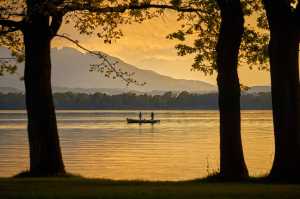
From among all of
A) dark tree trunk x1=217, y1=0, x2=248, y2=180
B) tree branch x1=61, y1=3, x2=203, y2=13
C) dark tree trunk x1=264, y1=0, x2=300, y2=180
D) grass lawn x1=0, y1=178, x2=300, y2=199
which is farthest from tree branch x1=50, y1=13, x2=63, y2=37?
dark tree trunk x1=264, y1=0, x2=300, y2=180

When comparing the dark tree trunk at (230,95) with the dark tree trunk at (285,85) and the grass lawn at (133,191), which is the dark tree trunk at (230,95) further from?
the grass lawn at (133,191)

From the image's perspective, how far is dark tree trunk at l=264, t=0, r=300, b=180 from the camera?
27.5m

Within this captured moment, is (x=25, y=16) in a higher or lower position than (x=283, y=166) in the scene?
higher

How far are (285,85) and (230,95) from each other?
84.8 inches

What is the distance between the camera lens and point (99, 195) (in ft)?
70.4

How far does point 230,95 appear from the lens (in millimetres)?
28719

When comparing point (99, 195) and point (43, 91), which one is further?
point (43, 91)

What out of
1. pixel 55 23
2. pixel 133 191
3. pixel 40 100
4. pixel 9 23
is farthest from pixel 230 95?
pixel 9 23

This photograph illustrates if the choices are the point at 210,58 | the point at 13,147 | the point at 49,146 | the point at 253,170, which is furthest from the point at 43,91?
the point at 13,147

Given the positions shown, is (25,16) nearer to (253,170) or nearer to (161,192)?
(161,192)

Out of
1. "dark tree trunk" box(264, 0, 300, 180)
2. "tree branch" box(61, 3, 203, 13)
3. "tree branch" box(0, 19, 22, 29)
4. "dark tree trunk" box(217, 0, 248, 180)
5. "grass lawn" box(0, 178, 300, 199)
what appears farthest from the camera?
"tree branch" box(0, 19, 22, 29)

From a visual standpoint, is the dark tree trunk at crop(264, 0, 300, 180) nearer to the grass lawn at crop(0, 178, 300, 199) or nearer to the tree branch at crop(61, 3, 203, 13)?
the grass lawn at crop(0, 178, 300, 199)

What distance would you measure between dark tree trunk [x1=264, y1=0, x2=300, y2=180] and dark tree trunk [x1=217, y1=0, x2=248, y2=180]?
146 centimetres

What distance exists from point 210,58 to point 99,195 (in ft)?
51.6
